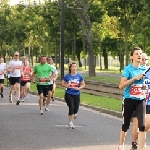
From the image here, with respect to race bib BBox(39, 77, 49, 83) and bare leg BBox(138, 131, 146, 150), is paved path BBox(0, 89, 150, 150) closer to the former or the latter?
race bib BBox(39, 77, 49, 83)

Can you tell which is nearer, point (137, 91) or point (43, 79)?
point (137, 91)

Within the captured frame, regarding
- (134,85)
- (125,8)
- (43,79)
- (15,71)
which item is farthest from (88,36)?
(134,85)

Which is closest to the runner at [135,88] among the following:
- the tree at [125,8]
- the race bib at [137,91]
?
the race bib at [137,91]

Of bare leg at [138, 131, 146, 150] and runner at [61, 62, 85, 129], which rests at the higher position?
runner at [61, 62, 85, 129]

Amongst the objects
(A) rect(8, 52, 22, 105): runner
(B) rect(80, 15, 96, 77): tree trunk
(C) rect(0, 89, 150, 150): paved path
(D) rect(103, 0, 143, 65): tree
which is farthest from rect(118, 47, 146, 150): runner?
(B) rect(80, 15, 96, 77): tree trunk

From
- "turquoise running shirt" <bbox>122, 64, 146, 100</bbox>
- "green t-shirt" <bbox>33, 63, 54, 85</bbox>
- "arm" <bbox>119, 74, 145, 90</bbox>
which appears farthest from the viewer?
"green t-shirt" <bbox>33, 63, 54, 85</bbox>

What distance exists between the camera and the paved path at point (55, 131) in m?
9.92

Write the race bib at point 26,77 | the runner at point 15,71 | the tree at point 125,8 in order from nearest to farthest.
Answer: the runner at point 15,71, the race bib at point 26,77, the tree at point 125,8

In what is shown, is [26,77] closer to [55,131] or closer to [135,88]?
[55,131]

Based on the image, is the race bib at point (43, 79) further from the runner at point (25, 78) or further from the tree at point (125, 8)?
the tree at point (125, 8)

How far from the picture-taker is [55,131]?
39.3 feet

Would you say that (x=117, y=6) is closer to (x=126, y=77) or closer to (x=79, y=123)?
(x=79, y=123)

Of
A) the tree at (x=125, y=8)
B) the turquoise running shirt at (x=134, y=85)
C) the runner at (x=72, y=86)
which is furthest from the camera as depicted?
the tree at (x=125, y=8)

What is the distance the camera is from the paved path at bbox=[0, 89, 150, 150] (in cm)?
992
